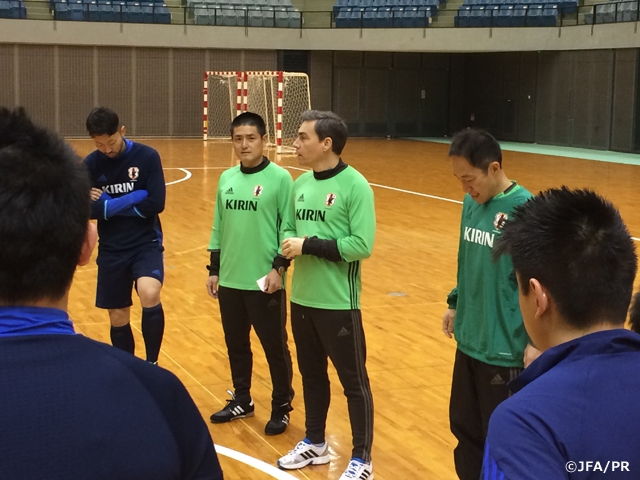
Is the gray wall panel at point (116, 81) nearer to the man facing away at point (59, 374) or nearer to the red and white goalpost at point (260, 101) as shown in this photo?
the red and white goalpost at point (260, 101)

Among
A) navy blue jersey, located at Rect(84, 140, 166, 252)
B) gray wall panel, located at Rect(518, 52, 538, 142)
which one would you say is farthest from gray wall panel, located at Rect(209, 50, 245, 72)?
navy blue jersey, located at Rect(84, 140, 166, 252)

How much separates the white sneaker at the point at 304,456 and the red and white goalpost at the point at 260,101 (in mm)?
19303

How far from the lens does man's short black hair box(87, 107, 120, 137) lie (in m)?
5.50

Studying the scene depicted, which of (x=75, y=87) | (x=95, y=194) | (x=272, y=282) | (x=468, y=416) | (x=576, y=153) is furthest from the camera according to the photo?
(x=75, y=87)

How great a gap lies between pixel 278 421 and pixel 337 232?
135 centimetres

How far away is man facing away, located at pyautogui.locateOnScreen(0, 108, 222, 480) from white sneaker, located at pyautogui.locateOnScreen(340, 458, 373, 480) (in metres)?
3.10

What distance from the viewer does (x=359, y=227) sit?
450 cm

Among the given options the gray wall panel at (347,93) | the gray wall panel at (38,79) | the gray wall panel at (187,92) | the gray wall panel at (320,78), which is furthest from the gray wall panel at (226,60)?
the gray wall panel at (38,79)

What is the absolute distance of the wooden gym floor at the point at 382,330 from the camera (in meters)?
5.01

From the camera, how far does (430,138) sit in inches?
1302

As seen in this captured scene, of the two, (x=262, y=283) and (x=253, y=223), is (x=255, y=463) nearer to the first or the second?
(x=262, y=283)

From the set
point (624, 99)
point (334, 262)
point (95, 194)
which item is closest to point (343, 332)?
point (334, 262)

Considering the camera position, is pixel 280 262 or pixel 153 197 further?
pixel 153 197

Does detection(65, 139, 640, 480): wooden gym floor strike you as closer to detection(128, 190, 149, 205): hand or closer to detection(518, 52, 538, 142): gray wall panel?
detection(128, 190, 149, 205): hand
